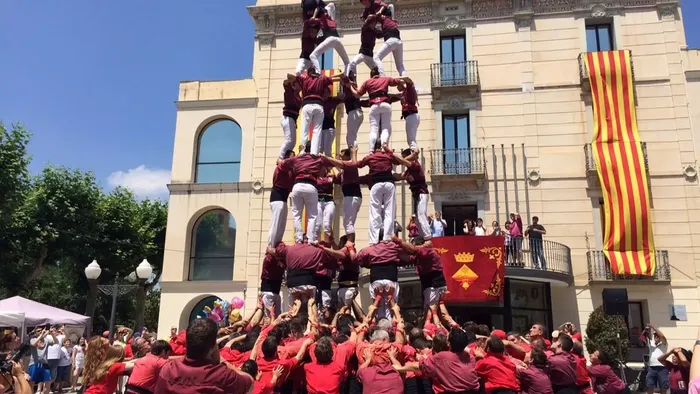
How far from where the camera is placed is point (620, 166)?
20.7 meters

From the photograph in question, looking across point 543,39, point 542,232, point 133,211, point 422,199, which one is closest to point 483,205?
point 542,232

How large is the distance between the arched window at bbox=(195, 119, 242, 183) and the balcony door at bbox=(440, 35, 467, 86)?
9.37 m

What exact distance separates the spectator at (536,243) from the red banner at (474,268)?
1.98 meters

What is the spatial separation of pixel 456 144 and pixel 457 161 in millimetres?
934

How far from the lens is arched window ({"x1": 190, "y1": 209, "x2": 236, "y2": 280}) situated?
2373 cm

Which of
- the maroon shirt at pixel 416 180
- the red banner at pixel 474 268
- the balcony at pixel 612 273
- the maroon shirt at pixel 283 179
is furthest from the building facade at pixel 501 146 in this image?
the maroon shirt at pixel 283 179

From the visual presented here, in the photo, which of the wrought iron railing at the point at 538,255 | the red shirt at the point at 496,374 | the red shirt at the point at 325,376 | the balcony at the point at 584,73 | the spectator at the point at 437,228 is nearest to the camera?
the red shirt at the point at 325,376

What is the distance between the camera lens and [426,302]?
34.7 ft

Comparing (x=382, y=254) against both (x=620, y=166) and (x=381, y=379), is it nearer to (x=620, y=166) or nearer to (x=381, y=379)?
(x=381, y=379)

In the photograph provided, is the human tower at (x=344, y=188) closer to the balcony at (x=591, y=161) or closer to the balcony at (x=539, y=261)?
the balcony at (x=539, y=261)

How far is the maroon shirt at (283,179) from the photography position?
11250 mm

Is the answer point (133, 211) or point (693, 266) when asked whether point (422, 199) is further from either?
point (133, 211)

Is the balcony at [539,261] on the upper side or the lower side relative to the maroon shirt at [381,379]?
upper

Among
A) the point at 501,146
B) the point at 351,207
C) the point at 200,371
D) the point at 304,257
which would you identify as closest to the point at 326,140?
the point at 351,207
